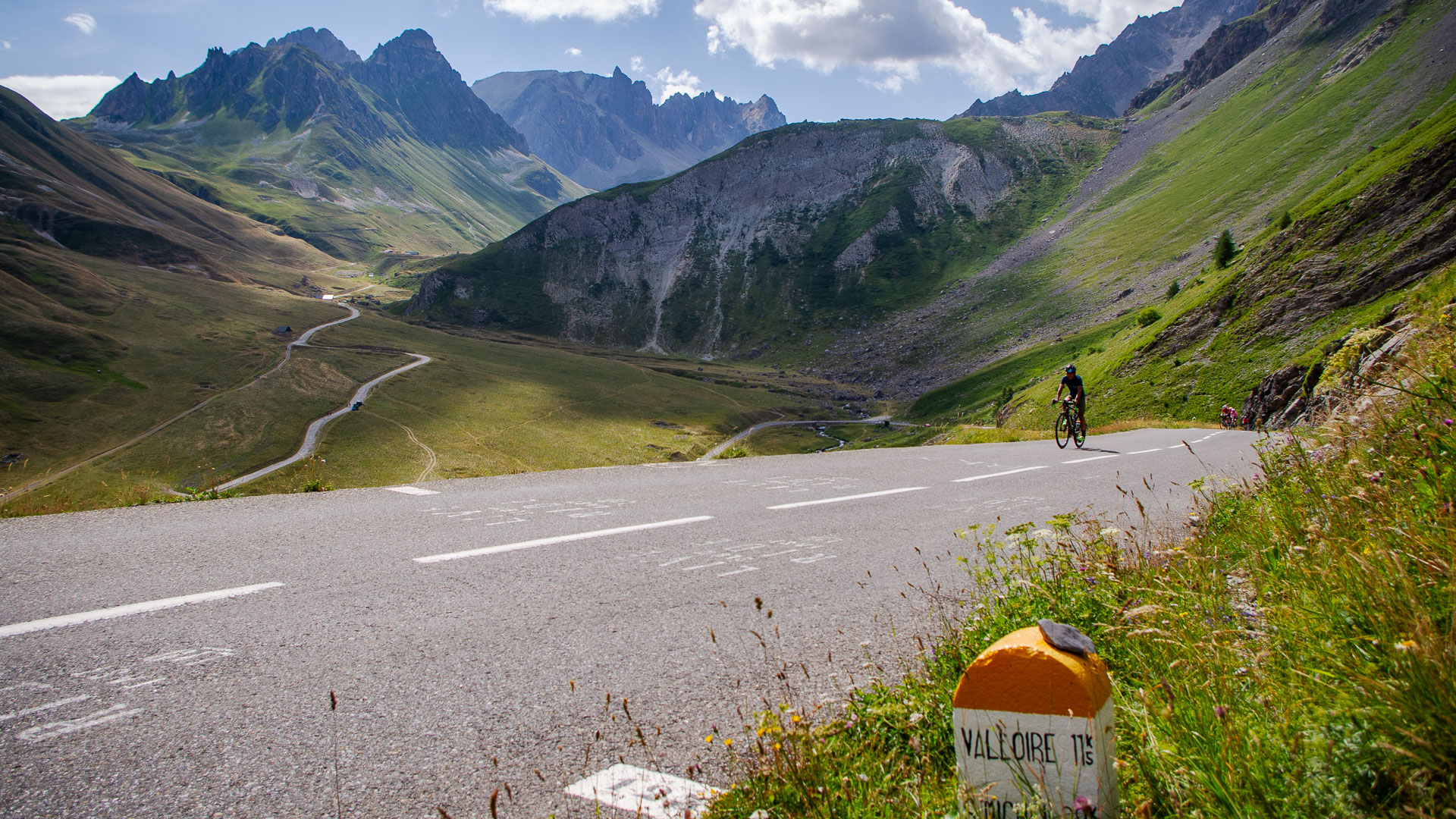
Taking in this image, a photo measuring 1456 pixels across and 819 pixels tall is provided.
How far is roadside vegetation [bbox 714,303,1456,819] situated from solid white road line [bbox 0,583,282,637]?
4.36m

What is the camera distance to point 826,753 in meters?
3.06

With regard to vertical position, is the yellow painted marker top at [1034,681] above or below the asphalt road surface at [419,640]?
above

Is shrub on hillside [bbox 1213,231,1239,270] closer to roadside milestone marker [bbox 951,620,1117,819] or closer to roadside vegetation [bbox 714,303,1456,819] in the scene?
roadside vegetation [bbox 714,303,1456,819]

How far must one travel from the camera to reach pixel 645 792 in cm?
310

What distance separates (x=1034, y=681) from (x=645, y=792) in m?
1.84

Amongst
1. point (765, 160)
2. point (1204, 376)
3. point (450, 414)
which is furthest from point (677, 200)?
point (1204, 376)

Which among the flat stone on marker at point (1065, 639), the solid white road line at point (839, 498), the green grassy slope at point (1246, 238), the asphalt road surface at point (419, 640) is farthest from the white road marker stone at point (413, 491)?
the green grassy slope at point (1246, 238)

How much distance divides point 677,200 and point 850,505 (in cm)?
17645

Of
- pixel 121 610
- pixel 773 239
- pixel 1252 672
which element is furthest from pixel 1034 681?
pixel 773 239

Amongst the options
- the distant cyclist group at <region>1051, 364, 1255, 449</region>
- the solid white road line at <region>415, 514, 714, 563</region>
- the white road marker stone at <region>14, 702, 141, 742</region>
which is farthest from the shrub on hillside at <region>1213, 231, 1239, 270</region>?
the white road marker stone at <region>14, 702, 141, 742</region>

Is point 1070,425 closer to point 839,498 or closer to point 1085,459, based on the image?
point 1085,459

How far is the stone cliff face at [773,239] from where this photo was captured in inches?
6004

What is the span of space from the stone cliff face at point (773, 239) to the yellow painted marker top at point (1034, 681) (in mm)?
143028

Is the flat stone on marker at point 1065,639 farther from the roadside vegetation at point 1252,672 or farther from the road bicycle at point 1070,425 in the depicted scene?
the road bicycle at point 1070,425
